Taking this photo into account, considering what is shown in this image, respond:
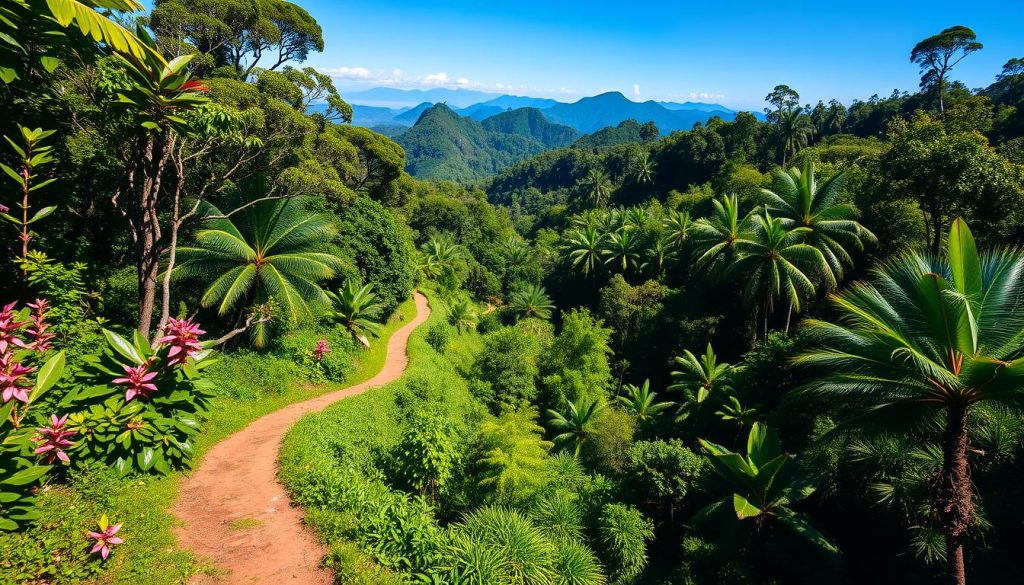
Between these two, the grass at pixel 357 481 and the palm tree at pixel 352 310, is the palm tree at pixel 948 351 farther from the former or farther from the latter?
the palm tree at pixel 352 310

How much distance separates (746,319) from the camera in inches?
1069

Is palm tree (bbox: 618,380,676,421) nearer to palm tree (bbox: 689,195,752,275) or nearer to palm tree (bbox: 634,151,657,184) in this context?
palm tree (bbox: 689,195,752,275)

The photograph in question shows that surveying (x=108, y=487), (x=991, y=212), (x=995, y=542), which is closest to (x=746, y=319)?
(x=991, y=212)

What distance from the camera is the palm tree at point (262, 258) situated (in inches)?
527

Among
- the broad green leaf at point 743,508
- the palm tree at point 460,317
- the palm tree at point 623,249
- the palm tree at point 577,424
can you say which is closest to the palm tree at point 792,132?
the palm tree at point 623,249

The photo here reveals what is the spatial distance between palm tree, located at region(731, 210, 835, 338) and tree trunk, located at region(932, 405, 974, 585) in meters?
11.8

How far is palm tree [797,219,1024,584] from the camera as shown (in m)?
6.30

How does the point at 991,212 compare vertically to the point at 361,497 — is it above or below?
above

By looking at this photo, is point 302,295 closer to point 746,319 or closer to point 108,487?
point 108,487

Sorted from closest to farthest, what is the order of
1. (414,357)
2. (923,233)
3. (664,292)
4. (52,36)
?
(52,36) → (923,233) → (414,357) → (664,292)

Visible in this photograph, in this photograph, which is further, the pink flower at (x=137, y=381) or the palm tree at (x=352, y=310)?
the palm tree at (x=352, y=310)

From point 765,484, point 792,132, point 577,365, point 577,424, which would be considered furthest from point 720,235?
point 792,132

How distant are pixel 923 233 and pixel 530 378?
2052 centimetres

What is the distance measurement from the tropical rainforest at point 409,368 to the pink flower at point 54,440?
32 millimetres
